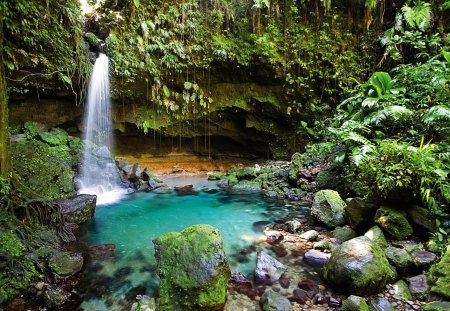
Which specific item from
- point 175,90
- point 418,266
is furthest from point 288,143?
point 418,266

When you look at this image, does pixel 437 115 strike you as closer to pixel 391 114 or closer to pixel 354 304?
pixel 391 114

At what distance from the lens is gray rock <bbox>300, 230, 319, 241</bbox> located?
4746mm

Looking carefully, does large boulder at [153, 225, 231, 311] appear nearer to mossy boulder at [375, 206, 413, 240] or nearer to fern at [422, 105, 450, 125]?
mossy boulder at [375, 206, 413, 240]

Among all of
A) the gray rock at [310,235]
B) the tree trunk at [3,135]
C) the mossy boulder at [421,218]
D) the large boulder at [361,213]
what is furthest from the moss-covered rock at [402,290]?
the tree trunk at [3,135]

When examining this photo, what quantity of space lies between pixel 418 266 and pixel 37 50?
30.0 ft

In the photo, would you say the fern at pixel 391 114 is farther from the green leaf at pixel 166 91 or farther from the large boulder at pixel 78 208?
the green leaf at pixel 166 91

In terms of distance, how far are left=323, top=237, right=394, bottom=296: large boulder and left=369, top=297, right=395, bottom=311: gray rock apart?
0.34 ft

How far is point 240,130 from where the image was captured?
39.4 feet

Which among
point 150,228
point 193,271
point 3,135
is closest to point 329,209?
point 193,271

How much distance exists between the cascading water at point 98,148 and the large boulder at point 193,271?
17.0 feet

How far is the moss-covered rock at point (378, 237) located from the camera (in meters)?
3.82

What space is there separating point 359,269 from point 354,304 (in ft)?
1.34

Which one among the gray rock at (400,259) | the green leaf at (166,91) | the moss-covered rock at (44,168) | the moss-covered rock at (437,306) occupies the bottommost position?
the moss-covered rock at (437,306)

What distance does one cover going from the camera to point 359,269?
3.07 metres
